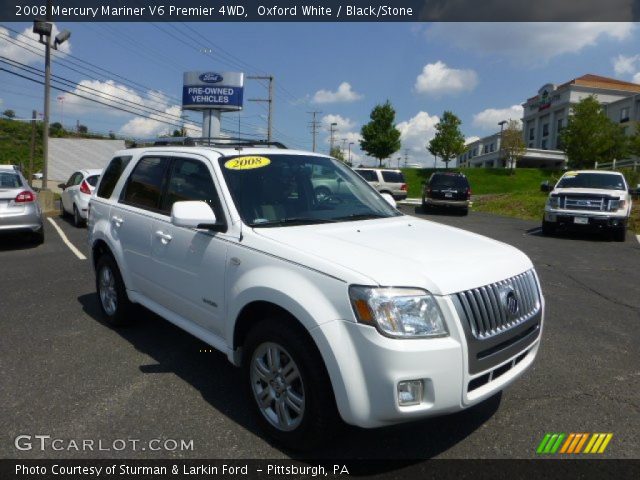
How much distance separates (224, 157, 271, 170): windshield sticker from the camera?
3827mm

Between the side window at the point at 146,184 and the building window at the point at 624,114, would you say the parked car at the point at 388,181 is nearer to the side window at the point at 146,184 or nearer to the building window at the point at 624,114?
the side window at the point at 146,184

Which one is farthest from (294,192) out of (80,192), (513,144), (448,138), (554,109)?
(554,109)

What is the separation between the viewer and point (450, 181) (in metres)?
21.5

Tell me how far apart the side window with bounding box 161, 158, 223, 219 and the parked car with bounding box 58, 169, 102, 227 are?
30.6ft

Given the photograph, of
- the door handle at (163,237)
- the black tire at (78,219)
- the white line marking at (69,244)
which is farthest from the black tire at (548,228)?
the black tire at (78,219)

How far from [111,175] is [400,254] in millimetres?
3754

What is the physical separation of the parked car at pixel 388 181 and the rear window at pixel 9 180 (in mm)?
16514

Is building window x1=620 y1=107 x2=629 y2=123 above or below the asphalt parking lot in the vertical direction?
above

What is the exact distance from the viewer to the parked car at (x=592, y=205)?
1279 cm

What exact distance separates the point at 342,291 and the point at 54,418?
88.0 inches

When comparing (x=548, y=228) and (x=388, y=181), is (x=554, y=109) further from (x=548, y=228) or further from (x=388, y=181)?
(x=548, y=228)

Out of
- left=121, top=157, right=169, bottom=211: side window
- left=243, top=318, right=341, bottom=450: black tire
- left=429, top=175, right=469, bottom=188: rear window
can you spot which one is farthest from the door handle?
left=429, top=175, right=469, bottom=188: rear window

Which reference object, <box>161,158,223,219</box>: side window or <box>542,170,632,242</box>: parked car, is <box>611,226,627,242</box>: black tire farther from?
<box>161,158,223,219</box>: side window

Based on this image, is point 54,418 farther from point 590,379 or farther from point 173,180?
point 590,379
